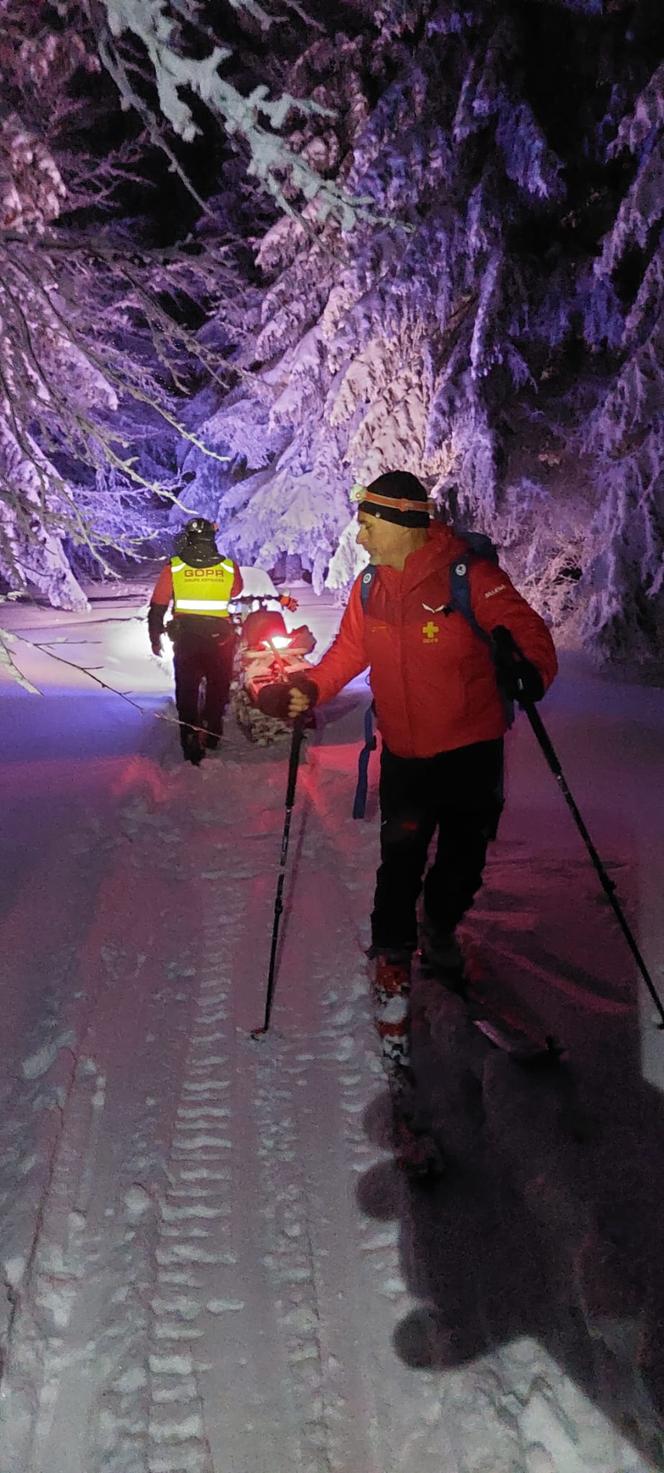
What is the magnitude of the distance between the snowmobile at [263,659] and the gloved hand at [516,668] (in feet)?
17.6

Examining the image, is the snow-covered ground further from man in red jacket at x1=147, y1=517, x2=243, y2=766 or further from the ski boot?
man in red jacket at x1=147, y1=517, x2=243, y2=766

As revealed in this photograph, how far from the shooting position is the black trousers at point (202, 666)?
7.66 metres

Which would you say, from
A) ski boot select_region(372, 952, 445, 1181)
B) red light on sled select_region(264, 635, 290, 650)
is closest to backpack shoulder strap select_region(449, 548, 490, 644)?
ski boot select_region(372, 952, 445, 1181)

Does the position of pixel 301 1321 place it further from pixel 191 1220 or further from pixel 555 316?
pixel 555 316

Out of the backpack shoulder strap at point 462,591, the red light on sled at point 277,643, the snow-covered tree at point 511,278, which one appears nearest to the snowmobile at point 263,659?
the red light on sled at point 277,643

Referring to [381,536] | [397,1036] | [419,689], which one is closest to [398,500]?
[381,536]

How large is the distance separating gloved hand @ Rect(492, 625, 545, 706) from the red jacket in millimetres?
39

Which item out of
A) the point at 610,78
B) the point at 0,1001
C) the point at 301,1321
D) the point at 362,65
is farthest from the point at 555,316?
the point at 301,1321

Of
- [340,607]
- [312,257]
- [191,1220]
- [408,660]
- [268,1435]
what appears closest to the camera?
[268,1435]

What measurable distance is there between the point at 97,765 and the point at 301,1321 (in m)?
5.78

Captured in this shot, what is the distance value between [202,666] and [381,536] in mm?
4849

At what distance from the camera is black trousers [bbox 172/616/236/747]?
7656 millimetres

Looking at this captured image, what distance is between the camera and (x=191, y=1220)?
2.66 meters

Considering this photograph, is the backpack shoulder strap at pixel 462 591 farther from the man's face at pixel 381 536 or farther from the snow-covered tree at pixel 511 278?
the snow-covered tree at pixel 511 278
